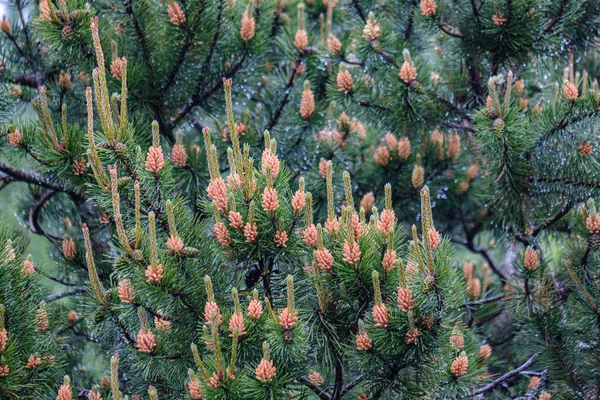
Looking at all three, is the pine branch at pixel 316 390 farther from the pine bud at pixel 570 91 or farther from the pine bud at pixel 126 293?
the pine bud at pixel 570 91

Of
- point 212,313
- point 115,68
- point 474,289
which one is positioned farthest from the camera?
point 474,289

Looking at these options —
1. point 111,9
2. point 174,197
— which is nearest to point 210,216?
point 174,197

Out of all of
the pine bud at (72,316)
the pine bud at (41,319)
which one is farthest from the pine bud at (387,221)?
the pine bud at (72,316)

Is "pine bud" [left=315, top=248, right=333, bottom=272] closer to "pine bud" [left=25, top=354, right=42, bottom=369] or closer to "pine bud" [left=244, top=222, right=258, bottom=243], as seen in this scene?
"pine bud" [left=244, top=222, right=258, bottom=243]

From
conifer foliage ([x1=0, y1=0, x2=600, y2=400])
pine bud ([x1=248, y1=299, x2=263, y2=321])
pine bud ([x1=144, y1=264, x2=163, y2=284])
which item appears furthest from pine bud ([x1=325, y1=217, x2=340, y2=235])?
pine bud ([x1=144, y1=264, x2=163, y2=284])

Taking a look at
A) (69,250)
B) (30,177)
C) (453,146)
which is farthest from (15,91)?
(453,146)

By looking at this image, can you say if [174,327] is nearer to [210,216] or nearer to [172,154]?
[210,216]

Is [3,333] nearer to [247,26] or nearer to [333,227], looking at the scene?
[333,227]
